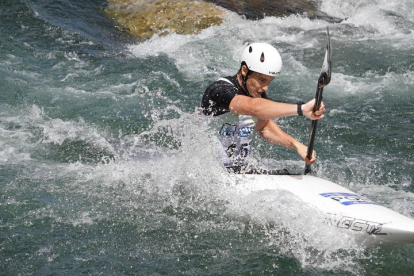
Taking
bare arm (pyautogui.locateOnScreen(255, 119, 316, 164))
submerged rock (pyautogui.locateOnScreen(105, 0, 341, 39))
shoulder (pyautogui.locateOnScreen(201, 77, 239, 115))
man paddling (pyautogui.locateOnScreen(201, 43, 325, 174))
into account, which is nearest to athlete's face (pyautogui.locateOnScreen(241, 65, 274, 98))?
man paddling (pyautogui.locateOnScreen(201, 43, 325, 174))

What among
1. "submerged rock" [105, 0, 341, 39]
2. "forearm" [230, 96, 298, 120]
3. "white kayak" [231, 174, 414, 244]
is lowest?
"white kayak" [231, 174, 414, 244]

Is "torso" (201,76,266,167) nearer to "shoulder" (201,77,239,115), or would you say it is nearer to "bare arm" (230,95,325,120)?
"shoulder" (201,77,239,115)

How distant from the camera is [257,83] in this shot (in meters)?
5.59

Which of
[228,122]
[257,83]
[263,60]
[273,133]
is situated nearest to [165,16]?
[273,133]

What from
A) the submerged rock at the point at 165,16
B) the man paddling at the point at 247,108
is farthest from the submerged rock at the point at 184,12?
the man paddling at the point at 247,108

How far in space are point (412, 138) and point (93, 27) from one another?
8306 mm

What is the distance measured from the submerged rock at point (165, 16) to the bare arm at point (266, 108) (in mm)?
7938

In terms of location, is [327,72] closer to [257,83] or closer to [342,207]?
[257,83]

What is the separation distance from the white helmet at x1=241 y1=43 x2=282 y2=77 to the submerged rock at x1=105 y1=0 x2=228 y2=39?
7.74 m

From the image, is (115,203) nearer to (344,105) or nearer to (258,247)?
(258,247)

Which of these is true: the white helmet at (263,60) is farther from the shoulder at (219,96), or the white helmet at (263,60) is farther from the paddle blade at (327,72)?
the paddle blade at (327,72)

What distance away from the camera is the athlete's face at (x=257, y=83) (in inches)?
218

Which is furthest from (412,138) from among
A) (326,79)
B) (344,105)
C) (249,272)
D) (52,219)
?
(52,219)

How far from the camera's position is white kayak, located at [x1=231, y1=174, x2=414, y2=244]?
5.00 m
